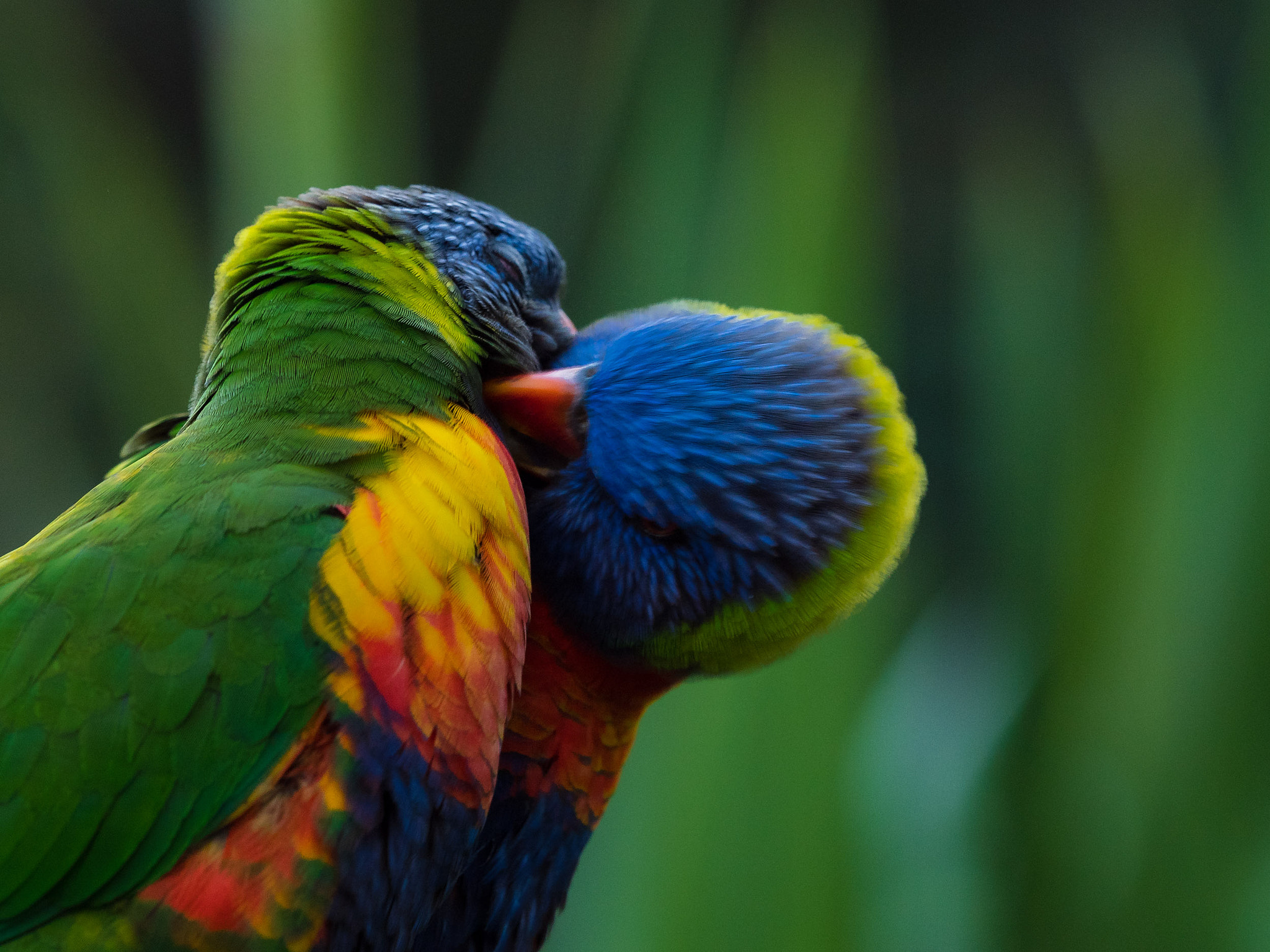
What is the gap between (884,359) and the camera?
2217 mm

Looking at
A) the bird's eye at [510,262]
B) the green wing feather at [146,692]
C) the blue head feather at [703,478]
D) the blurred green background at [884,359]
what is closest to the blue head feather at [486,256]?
the bird's eye at [510,262]

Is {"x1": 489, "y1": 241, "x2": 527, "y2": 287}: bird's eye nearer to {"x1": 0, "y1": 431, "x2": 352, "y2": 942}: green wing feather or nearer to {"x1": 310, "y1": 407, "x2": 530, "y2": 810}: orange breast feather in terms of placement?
{"x1": 310, "y1": 407, "x2": 530, "y2": 810}: orange breast feather

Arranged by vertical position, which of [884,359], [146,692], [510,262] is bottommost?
[884,359]

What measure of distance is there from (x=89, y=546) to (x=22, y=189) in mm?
1937

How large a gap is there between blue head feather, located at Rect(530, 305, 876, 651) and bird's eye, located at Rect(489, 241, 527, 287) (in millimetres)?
133

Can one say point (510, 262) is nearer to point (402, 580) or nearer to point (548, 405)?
point (548, 405)

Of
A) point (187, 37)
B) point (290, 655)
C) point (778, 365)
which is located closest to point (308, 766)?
point (290, 655)

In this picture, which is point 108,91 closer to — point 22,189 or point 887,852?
point 22,189

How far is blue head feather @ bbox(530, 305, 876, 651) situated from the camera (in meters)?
0.89

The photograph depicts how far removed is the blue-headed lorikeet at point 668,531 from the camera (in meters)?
0.89

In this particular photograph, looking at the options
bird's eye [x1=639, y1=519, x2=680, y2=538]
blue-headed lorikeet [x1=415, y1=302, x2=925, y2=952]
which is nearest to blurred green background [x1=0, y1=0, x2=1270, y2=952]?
blue-headed lorikeet [x1=415, y1=302, x2=925, y2=952]

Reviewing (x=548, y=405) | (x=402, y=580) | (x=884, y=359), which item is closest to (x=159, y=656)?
(x=402, y=580)

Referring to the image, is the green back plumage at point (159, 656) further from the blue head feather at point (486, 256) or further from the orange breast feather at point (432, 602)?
the blue head feather at point (486, 256)

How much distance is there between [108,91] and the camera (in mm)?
2346
